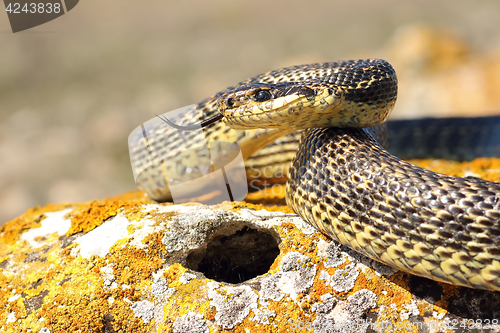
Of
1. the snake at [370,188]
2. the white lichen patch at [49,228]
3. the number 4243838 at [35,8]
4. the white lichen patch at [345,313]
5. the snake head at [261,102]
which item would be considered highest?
the number 4243838 at [35,8]

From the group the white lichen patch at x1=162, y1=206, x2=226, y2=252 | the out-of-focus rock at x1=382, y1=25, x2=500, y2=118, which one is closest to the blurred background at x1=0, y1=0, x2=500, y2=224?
the out-of-focus rock at x1=382, y1=25, x2=500, y2=118

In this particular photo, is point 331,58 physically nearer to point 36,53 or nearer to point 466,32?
point 466,32

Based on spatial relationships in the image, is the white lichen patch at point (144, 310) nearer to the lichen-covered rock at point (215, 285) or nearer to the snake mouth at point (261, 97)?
the lichen-covered rock at point (215, 285)

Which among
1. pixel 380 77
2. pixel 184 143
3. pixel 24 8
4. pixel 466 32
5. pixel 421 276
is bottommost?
pixel 466 32

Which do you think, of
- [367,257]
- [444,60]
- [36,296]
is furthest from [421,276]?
[444,60]

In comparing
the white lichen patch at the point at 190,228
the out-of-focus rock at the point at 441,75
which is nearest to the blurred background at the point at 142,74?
the out-of-focus rock at the point at 441,75

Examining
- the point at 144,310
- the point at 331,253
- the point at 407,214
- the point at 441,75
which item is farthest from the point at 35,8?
the point at 441,75

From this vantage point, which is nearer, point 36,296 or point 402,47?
point 36,296

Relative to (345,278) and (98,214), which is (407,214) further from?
(98,214)
